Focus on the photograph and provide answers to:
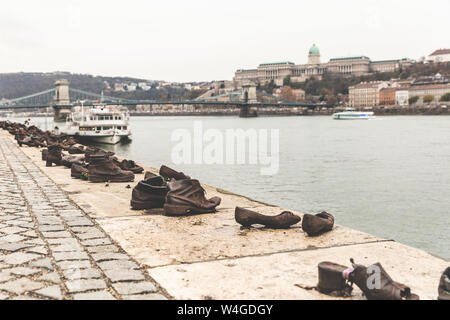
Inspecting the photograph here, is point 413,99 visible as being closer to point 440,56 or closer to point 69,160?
point 440,56

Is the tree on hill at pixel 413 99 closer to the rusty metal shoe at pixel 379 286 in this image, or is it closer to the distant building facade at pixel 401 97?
the distant building facade at pixel 401 97

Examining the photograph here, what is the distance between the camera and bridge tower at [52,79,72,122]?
83.5 metres

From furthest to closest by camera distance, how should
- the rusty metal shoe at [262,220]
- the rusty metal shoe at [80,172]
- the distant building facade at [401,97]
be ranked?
the distant building facade at [401,97] → the rusty metal shoe at [80,172] → the rusty metal shoe at [262,220]

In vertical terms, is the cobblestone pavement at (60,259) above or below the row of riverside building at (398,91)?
Answer: below

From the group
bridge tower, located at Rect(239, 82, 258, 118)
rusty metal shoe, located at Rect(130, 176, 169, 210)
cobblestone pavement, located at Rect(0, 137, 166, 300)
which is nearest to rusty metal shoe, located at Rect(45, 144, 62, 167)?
cobblestone pavement, located at Rect(0, 137, 166, 300)

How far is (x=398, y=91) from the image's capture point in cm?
11162

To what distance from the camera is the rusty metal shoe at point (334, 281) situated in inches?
112

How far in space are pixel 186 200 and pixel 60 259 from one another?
187cm

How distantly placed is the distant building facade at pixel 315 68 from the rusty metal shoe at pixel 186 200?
155271 mm

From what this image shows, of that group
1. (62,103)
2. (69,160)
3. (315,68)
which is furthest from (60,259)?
(315,68)

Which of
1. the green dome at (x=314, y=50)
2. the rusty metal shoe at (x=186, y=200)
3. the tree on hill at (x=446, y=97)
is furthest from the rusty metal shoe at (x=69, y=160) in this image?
the green dome at (x=314, y=50)

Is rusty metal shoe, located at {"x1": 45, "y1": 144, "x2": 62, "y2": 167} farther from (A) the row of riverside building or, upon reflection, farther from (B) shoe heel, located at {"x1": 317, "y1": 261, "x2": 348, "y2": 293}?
(A) the row of riverside building
